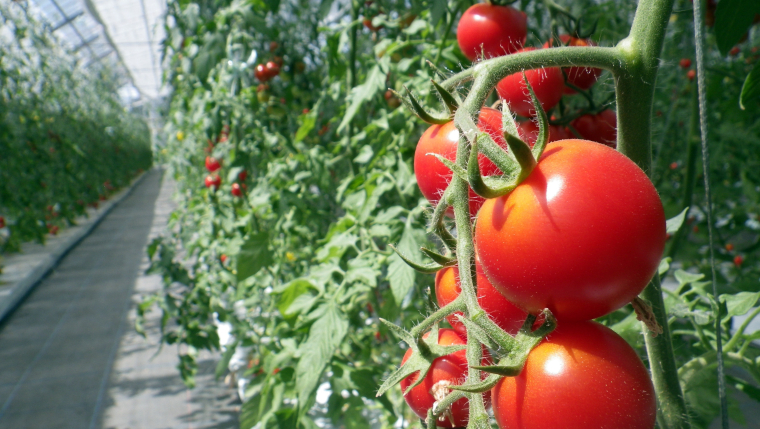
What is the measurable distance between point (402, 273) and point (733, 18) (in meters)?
0.51

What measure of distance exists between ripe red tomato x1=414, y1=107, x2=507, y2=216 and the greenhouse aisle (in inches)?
85.9

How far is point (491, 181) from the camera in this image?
28 centimetres

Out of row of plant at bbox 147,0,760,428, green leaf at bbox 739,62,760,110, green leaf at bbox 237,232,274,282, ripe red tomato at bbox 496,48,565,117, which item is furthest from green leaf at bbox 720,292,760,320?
green leaf at bbox 237,232,274,282

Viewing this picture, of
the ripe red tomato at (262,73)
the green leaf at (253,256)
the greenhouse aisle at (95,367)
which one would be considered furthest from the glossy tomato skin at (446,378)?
the greenhouse aisle at (95,367)

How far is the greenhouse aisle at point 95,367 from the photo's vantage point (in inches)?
98.1

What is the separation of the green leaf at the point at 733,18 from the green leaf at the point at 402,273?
46 centimetres

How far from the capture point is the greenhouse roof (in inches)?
337

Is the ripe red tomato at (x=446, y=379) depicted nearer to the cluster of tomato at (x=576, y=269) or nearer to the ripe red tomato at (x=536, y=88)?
the cluster of tomato at (x=576, y=269)

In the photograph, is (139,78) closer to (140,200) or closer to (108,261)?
(140,200)

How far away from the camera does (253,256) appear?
4.35 feet

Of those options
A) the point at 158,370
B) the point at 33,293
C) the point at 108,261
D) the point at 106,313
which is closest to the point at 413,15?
the point at 158,370

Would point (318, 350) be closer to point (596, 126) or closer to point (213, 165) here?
point (596, 126)

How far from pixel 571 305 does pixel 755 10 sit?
1.30 ft

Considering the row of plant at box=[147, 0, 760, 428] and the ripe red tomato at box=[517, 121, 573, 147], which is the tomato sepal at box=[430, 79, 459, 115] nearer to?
the row of plant at box=[147, 0, 760, 428]
